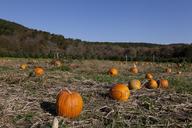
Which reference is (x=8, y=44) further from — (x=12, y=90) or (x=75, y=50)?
(x=12, y=90)

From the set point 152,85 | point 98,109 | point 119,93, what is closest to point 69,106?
point 98,109

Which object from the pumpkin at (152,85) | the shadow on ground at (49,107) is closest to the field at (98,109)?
the shadow on ground at (49,107)

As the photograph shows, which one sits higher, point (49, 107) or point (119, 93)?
point (119, 93)

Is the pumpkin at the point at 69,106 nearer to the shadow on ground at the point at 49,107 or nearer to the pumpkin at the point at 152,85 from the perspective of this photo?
the shadow on ground at the point at 49,107

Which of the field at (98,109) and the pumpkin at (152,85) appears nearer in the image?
the field at (98,109)

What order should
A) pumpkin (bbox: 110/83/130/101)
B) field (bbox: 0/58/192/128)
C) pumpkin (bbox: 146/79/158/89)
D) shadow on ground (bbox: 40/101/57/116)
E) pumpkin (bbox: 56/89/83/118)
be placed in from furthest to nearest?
pumpkin (bbox: 146/79/158/89)
pumpkin (bbox: 110/83/130/101)
shadow on ground (bbox: 40/101/57/116)
pumpkin (bbox: 56/89/83/118)
field (bbox: 0/58/192/128)

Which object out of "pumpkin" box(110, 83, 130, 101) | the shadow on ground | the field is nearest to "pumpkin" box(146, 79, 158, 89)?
the field

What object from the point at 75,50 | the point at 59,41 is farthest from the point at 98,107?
the point at 59,41

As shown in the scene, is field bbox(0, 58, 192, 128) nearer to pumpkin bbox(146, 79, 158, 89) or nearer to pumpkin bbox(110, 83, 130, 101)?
pumpkin bbox(110, 83, 130, 101)

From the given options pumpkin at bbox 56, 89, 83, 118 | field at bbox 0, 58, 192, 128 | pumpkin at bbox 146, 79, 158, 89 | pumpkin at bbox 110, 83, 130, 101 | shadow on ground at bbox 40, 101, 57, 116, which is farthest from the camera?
pumpkin at bbox 146, 79, 158, 89

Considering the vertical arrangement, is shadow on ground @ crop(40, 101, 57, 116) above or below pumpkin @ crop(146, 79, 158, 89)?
below

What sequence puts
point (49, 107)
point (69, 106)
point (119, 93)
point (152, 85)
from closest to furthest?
point (69, 106) < point (49, 107) < point (119, 93) < point (152, 85)

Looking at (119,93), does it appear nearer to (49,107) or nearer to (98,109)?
(98,109)

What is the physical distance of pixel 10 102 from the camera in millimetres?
5016
